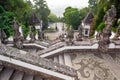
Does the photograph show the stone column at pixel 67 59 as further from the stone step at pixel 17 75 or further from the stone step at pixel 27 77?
the stone step at pixel 17 75

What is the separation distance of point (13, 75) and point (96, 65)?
422 cm

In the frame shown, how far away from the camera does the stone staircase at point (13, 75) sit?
573cm

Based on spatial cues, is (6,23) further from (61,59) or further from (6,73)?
(6,73)

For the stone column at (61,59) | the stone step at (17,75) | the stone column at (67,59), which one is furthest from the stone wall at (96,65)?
the stone step at (17,75)

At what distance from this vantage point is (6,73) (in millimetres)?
5828

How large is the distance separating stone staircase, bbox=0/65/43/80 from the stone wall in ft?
8.43

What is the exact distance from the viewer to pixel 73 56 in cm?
934

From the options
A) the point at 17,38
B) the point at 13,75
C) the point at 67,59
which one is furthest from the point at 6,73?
the point at 17,38

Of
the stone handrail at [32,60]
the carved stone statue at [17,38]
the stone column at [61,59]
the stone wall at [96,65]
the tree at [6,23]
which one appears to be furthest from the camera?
the tree at [6,23]

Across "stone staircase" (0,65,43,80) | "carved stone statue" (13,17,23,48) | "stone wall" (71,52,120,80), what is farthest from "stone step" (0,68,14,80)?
"carved stone statue" (13,17,23,48)

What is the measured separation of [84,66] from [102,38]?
1.80 meters

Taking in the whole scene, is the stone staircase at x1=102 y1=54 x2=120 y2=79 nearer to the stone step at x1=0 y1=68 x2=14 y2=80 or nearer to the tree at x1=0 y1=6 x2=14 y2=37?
the stone step at x1=0 y1=68 x2=14 y2=80

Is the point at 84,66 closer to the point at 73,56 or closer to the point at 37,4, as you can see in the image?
the point at 73,56

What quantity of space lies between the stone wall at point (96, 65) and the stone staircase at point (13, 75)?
8.43 ft
